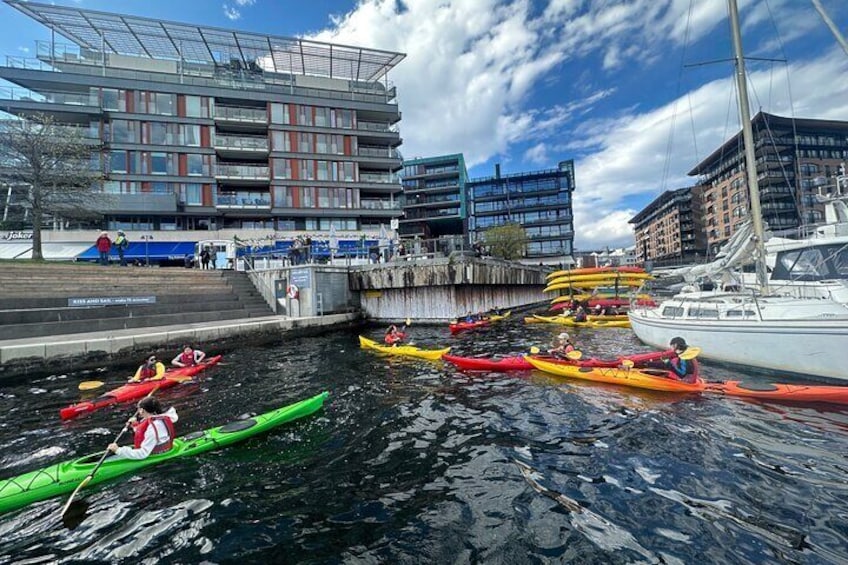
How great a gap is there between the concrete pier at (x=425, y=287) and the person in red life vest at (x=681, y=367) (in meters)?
13.2

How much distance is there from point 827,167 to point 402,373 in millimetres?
105691

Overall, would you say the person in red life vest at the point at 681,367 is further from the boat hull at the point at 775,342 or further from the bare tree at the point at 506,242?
the bare tree at the point at 506,242

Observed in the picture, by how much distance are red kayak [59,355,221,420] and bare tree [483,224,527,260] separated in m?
58.3

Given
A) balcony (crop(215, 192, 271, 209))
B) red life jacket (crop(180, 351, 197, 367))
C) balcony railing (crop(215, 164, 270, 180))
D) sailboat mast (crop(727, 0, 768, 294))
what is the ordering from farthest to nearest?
1. balcony railing (crop(215, 164, 270, 180))
2. balcony (crop(215, 192, 271, 209))
3. red life jacket (crop(180, 351, 197, 367))
4. sailboat mast (crop(727, 0, 768, 294))

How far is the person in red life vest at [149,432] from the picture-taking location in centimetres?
636

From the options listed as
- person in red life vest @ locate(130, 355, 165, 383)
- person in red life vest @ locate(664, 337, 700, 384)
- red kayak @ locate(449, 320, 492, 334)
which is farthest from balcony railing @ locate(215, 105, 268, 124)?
person in red life vest @ locate(664, 337, 700, 384)

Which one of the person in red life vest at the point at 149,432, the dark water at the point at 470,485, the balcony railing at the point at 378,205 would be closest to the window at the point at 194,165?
the balcony railing at the point at 378,205

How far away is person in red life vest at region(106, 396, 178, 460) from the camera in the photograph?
250 inches

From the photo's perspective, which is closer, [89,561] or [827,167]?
[89,561]

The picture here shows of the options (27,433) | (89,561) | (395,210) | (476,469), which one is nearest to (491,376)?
(476,469)

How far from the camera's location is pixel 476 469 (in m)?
5.99

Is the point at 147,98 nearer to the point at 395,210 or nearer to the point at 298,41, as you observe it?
the point at 298,41

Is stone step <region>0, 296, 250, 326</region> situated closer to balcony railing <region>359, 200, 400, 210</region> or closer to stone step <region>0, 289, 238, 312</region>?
stone step <region>0, 289, 238, 312</region>

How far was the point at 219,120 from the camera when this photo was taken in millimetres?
45625
